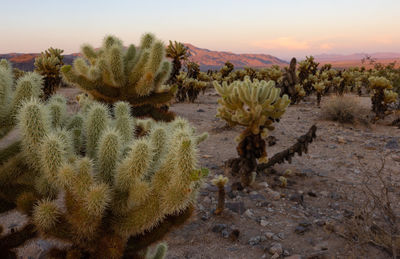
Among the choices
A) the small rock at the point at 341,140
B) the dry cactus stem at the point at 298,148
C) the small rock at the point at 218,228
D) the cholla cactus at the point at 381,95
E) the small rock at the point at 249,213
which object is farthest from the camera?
the cholla cactus at the point at 381,95

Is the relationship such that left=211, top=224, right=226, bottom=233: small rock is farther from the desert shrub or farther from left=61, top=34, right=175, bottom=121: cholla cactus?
the desert shrub

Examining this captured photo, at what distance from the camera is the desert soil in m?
2.95

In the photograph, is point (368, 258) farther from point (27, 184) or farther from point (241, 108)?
point (27, 184)

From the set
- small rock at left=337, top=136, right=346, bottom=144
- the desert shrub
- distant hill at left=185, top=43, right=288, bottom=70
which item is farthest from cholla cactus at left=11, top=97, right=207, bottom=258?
distant hill at left=185, top=43, right=288, bottom=70

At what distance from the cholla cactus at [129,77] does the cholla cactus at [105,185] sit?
9.87 ft

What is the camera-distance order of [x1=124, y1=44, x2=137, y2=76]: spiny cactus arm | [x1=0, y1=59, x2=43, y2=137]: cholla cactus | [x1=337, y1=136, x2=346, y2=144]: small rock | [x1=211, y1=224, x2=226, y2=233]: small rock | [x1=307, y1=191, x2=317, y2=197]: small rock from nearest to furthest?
[x1=0, y1=59, x2=43, y2=137]: cholla cactus
[x1=211, y1=224, x2=226, y2=233]: small rock
[x1=307, y1=191, x2=317, y2=197]: small rock
[x1=124, y1=44, x2=137, y2=76]: spiny cactus arm
[x1=337, y1=136, x2=346, y2=144]: small rock

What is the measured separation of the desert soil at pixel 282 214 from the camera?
2.95 metres

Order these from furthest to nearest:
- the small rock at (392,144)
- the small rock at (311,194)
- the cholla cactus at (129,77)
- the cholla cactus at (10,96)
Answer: the small rock at (392,144)
the cholla cactus at (129,77)
the small rock at (311,194)
the cholla cactus at (10,96)

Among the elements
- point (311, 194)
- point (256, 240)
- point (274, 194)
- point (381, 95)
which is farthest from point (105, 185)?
point (381, 95)

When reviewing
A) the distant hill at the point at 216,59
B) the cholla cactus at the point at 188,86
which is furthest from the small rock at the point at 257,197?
the distant hill at the point at 216,59

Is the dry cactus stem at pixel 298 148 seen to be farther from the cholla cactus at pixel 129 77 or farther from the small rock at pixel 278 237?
the cholla cactus at pixel 129 77

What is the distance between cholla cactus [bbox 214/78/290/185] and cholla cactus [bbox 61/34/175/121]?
4.26 ft

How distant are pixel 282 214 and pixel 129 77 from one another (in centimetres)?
326

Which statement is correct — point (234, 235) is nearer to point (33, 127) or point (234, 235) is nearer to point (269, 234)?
point (269, 234)
